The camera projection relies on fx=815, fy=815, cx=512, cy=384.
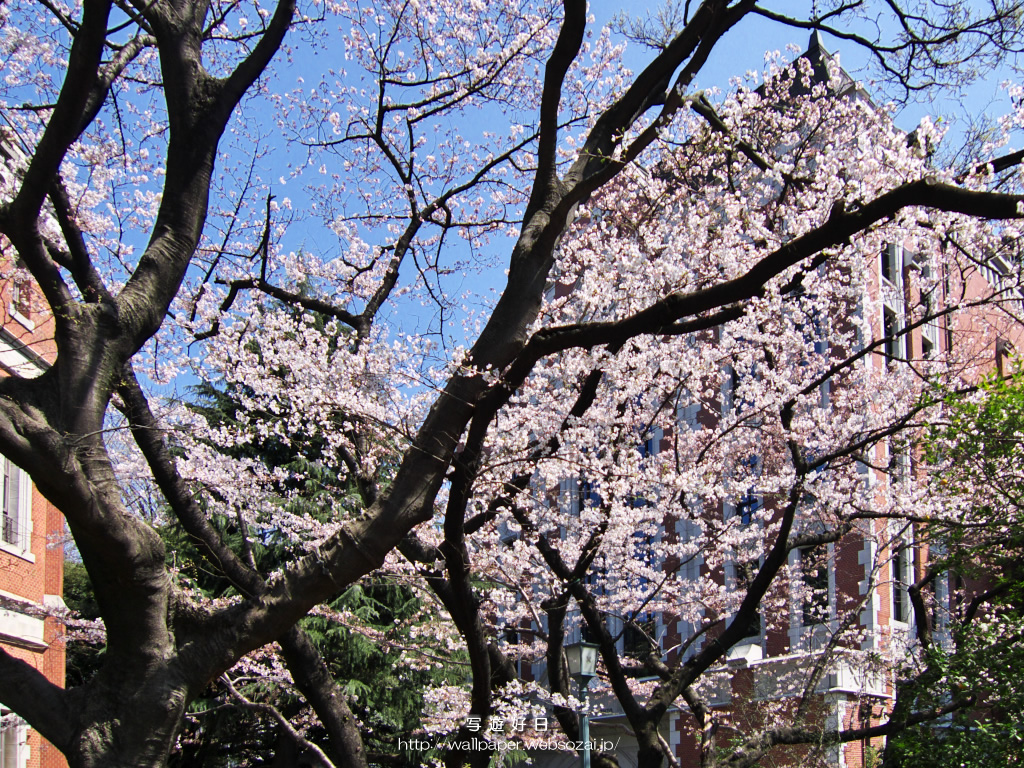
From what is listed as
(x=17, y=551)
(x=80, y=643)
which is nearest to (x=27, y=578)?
(x=17, y=551)

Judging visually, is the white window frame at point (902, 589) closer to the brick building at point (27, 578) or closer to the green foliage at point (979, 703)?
the green foliage at point (979, 703)

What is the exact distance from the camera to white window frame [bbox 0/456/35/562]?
12.7 meters

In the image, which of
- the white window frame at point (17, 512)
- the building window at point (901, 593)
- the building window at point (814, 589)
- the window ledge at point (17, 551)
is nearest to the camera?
the window ledge at point (17, 551)

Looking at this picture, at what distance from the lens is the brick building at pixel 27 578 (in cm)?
1191

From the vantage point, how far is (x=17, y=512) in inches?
516

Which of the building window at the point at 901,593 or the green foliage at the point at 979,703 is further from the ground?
the building window at the point at 901,593

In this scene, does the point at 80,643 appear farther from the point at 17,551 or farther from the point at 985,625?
the point at 985,625

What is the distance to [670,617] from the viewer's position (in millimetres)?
19062

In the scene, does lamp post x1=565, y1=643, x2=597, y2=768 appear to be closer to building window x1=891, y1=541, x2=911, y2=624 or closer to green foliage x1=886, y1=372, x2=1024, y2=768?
green foliage x1=886, y1=372, x2=1024, y2=768

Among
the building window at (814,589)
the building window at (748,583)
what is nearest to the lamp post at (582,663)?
the building window at (748,583)

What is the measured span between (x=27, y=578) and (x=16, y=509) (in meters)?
1.13

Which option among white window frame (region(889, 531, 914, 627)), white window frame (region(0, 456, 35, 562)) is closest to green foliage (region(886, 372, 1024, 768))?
white window frame (region(889, 531, 914, 627))

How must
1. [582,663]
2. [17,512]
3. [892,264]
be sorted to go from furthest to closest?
1. [892,264]
2. [17,512]
3. [582,663]

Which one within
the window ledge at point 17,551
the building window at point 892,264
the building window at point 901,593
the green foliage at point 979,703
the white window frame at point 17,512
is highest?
the building window at point 892,264
